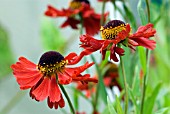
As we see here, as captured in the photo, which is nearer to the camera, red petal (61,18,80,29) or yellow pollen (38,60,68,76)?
yellow pollen (38,60,68,76)

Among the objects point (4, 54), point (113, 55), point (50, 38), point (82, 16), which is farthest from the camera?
point (4, 54)

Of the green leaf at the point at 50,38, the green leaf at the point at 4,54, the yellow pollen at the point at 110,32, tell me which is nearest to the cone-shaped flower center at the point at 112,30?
the yellow pollen at the point at 110,32

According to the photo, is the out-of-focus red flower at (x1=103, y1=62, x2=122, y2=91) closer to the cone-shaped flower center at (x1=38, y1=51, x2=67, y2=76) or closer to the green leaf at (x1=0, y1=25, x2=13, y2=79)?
the cone-shaped flower center at (x1=38, y1=51, x2=67, y2=76)

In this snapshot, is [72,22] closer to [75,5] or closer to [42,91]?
[75,5]

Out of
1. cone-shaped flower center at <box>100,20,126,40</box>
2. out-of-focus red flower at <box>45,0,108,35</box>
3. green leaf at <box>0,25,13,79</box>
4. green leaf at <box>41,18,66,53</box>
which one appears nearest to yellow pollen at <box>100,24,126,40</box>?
cone-shaped flower center at <box>100,20,126,40</box>

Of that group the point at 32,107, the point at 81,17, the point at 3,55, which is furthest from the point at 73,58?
the point at 32,107

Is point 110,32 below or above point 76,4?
below

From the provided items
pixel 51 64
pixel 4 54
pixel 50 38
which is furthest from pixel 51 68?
pixel 4 54
